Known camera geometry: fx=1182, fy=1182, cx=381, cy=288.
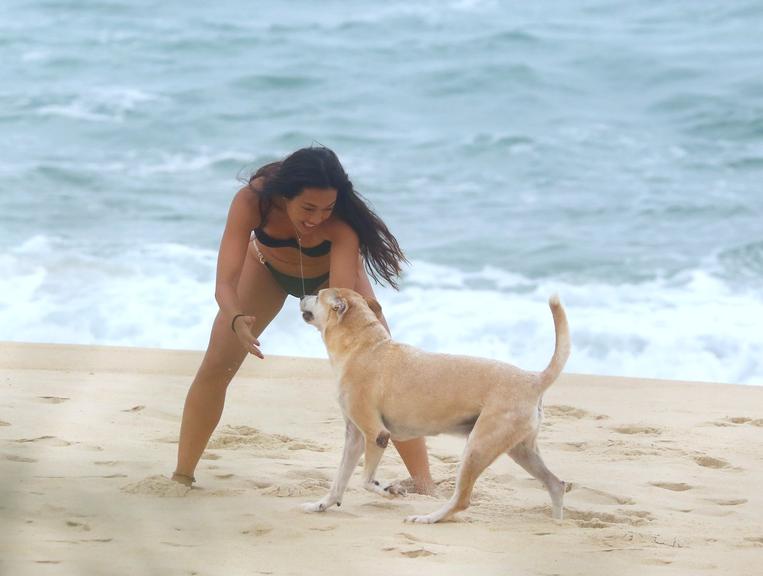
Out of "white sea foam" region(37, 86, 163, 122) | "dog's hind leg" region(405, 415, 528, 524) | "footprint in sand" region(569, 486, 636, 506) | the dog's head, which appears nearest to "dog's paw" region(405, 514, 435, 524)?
"dog's hind leg" region(405, 415, 528, 524)

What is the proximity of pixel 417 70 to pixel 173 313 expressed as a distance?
476 inches

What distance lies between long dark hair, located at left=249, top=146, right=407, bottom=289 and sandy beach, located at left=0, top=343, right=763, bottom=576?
1.13 m

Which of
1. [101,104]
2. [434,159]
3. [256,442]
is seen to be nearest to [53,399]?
[256,442]

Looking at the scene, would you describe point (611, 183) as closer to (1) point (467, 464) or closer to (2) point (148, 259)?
(2) point (148, 259)

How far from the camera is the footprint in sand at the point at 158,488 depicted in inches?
210

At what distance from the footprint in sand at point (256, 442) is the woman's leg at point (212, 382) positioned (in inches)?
38.9

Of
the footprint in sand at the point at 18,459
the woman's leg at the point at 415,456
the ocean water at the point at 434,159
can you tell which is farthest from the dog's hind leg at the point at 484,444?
the ocean water at the point at 434,159

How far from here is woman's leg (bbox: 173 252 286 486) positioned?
5.49 meters

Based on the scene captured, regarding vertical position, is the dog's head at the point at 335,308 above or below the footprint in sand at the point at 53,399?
above

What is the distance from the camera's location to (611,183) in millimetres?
17594

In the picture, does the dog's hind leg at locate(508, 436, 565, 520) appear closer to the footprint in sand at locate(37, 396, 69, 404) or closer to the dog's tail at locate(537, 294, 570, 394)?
the dog's tail at locate(537, 294, 570, 394)

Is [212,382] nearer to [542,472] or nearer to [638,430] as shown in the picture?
[542,472]

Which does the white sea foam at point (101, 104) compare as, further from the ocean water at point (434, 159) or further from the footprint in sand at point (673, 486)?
the footprint in sand at point (673, 486)

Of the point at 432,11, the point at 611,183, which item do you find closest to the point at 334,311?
the point at 611,183
